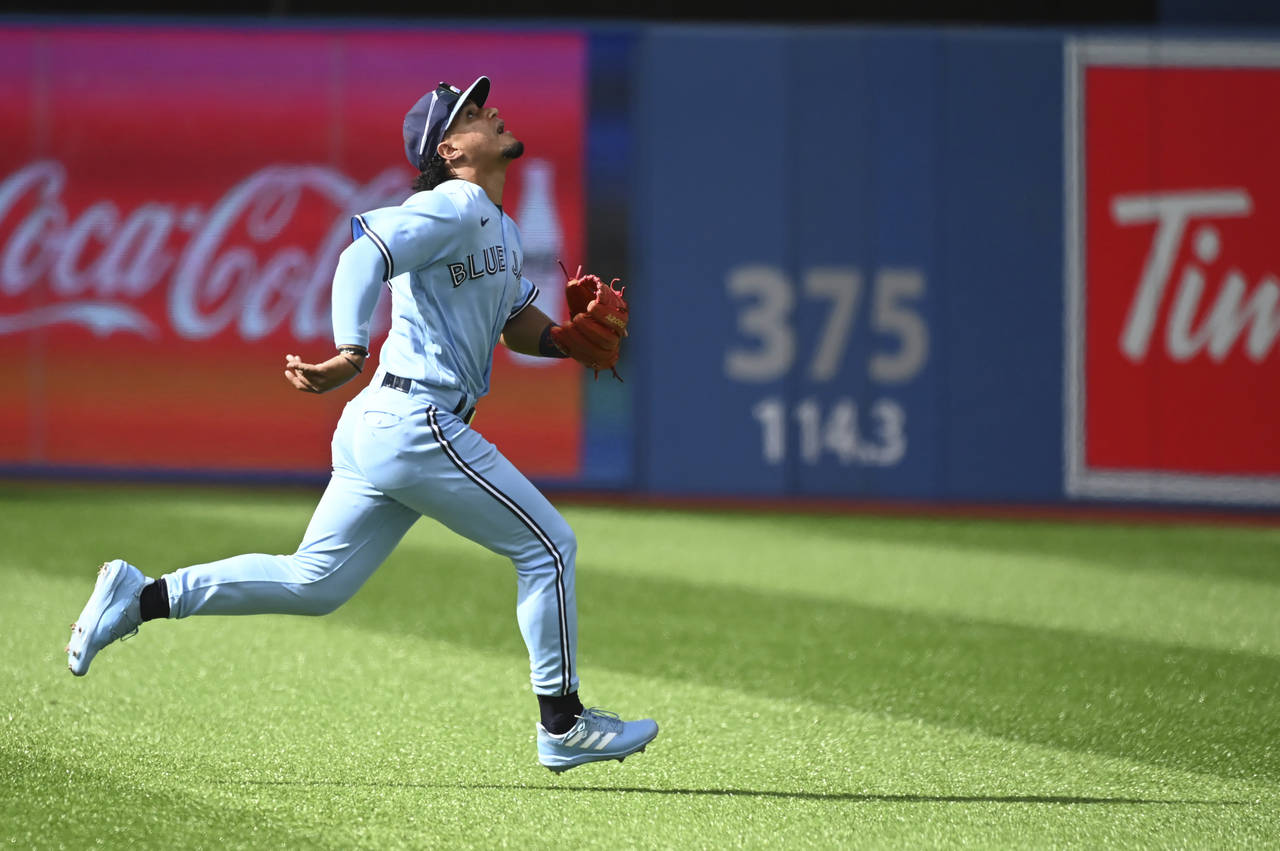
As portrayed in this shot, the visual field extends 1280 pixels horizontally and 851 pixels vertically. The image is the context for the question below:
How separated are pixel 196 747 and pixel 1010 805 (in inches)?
92.7

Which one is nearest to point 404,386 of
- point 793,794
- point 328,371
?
point 328,371

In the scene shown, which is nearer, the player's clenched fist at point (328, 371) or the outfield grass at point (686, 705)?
the player's clenched fist at point (328, 371)

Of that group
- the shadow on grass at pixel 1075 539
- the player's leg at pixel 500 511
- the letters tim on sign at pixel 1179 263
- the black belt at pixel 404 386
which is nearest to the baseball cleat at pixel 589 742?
the player's leg at pixel 500 511

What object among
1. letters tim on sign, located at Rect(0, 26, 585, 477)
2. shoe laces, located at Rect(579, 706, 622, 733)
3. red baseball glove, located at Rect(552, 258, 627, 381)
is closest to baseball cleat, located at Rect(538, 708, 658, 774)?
shoe laces, located at Rect(579, 706, 622, 733)

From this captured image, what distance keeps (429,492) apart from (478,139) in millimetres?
1017

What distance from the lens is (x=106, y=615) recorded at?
4172 mm

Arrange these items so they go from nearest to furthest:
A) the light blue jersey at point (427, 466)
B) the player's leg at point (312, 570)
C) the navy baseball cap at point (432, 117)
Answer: the light blue jersey at point (427, 466) → the player's leg at point (312, 570) → the navy baseball cap at point (432, 117)

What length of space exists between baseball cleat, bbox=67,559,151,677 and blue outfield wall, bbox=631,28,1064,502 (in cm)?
744

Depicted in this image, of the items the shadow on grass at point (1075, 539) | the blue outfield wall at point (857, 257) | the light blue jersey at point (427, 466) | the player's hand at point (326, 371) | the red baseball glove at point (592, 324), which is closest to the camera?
the player's hand at point (326, 371)

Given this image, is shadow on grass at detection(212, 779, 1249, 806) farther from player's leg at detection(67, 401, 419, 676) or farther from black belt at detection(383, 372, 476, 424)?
black belt at detection(383, 372, 476, 424)

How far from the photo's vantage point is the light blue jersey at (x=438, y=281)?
3998 millimetres

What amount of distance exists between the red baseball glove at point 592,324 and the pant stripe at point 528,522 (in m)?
0.58

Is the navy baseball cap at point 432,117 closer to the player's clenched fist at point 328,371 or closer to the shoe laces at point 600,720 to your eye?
the player's clenched fist at point 328,371

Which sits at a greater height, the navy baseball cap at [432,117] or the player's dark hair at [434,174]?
the navy baseball cap at [432,117]
